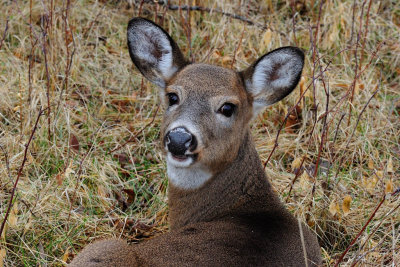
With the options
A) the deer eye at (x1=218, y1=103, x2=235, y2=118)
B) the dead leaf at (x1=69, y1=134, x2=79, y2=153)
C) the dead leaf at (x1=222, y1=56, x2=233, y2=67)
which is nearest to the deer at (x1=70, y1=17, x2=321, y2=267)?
the deer eye at (x1=218, y1=103, x2=235, y2=118)

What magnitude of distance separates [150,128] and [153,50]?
4.97 feet

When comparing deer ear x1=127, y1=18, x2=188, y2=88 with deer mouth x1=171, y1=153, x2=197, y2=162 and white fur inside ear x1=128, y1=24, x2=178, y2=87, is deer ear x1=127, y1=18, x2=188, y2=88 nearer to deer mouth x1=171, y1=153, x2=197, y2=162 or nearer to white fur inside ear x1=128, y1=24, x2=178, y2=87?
white fur inside ear x1=128, y1=24, x2=178, y2=87

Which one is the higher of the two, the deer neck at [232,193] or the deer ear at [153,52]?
the deer ear at [153,52]

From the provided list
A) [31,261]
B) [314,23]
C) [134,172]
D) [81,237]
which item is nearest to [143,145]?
[134,172]

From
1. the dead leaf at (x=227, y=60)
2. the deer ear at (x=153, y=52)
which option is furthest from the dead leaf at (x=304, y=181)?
the dead leaf at (x=227, y=60)

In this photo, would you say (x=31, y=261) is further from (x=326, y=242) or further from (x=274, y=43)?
(x=274, y=43)

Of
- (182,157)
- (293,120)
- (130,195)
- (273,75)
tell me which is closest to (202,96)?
(182,157)

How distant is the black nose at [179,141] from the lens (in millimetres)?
3828

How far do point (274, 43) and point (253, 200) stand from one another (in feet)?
9.63

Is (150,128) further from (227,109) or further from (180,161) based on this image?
(180,161)

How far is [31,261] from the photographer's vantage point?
15.3 feet

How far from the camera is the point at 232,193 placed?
4305 mm

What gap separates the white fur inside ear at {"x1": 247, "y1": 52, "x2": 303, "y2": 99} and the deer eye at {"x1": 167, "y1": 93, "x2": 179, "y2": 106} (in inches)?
20.6

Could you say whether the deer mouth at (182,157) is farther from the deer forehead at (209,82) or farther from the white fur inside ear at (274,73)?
the white fur inside ear at (274,73)
